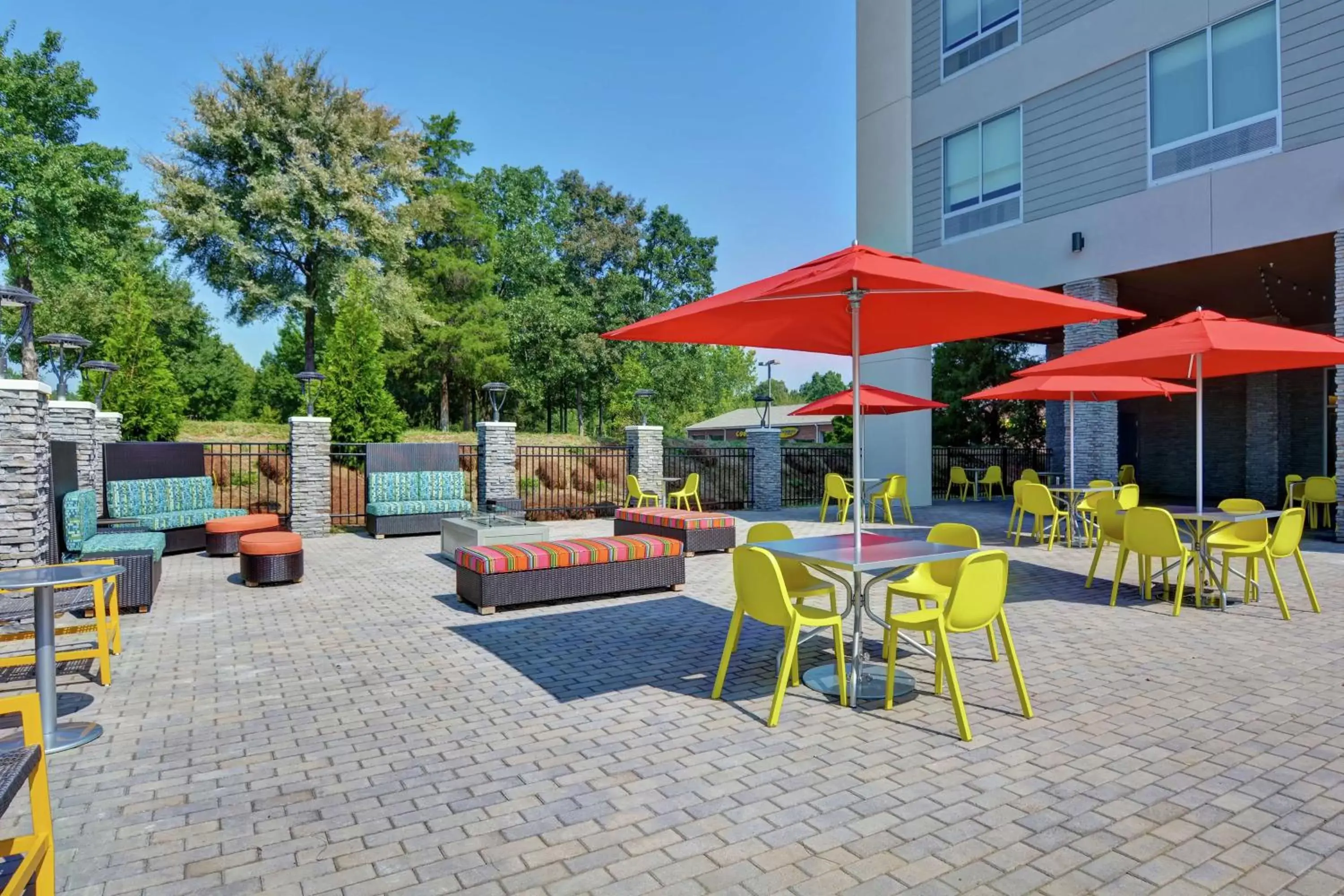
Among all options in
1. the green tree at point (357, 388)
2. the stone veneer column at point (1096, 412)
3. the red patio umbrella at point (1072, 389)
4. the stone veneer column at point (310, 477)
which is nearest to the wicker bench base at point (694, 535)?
the red patio umbrella at point (1072, 389)

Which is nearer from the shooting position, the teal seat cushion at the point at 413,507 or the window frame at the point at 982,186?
the teal seat cushion at the point at 413,507

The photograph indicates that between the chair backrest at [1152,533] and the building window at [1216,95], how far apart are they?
750 cm

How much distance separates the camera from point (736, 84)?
17.6 metres

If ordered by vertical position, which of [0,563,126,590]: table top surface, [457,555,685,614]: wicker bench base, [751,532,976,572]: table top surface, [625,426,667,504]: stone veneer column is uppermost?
[625,426,667,504]: stone veneer column

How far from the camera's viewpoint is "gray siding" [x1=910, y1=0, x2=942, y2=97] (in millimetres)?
14523

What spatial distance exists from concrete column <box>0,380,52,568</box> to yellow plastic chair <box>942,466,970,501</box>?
1608 centimetres

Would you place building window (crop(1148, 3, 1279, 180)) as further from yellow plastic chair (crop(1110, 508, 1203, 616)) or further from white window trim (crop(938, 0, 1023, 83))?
yellow plastic chair (crop(1110, 508, 1203, 616))

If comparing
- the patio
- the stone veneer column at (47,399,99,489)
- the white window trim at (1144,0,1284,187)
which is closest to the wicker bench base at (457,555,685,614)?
the patio

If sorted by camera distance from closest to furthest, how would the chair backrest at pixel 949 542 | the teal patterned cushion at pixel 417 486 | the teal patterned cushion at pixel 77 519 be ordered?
the chair backrest at pixel 949 542, the teal patterned cushion at pixel 77 519, the teal patterned cushion at pixel 417 486

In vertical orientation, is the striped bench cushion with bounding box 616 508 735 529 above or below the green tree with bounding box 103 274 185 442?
below

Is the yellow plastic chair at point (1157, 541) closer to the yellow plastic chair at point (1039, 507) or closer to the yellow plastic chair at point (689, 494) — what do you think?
the yellow plastic chair at point (1039, 507)

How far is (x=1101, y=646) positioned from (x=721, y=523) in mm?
4897

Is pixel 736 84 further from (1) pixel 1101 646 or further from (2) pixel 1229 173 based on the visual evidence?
(1) pixel 1101 646

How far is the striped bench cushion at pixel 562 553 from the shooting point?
6254mm
